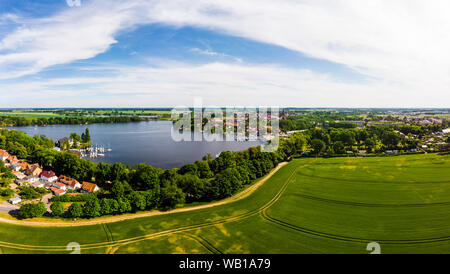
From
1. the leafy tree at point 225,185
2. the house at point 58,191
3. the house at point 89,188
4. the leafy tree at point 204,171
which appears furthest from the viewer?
the leafy tree at point 204,171

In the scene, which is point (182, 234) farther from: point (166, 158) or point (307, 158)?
point (307, 158)

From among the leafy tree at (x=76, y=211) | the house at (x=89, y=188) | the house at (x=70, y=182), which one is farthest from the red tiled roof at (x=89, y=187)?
the leafy tree at (x=76, y=211)

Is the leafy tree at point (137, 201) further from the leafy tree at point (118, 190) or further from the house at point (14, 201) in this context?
the house at point (14, 201)

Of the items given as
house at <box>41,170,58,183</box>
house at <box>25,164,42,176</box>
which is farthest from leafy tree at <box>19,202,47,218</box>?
house at <box>25,164,42,176</box>

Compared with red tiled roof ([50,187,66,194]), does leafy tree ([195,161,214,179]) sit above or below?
above

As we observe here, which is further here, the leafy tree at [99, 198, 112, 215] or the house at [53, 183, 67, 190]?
the house at [53, 183, 67, 190]

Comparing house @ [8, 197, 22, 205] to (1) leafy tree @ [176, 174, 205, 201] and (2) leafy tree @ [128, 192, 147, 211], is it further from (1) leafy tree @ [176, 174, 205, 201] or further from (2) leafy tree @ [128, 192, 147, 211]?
(1) leafy tree @ [176, 174, 205, 201]

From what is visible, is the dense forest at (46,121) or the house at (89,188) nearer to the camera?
the house at (89,188)

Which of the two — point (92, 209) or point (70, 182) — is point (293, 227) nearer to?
point (92, 209)
